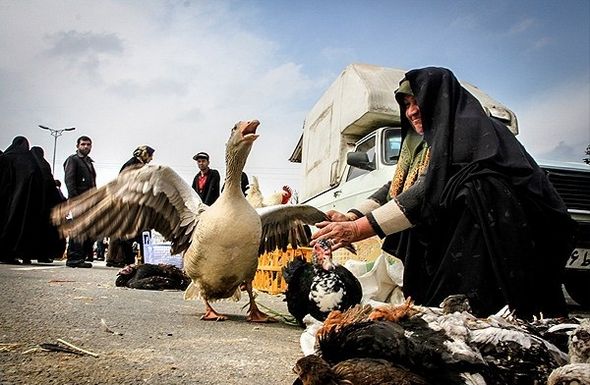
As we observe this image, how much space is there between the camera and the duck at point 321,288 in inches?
125

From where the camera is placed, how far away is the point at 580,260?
16.8ft

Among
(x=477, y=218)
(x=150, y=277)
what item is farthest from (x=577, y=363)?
(x=150, y=277)

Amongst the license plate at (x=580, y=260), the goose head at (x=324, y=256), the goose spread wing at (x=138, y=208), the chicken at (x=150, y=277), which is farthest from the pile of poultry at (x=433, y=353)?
the chicken at (x=150, y=277)

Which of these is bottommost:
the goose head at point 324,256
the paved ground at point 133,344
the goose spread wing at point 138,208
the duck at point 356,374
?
the paved ground at point 133,344

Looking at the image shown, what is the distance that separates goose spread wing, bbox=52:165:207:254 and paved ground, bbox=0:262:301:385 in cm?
61

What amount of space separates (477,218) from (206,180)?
661 cm

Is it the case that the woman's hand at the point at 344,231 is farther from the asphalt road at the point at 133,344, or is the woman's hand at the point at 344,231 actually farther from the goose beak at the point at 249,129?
the goose beak at the point at 249,129

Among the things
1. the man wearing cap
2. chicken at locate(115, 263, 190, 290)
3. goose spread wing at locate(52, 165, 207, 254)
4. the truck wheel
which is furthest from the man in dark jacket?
the truck wheel

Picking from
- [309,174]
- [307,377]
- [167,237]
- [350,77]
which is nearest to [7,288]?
[167,237]

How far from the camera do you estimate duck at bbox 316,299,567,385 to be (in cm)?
164

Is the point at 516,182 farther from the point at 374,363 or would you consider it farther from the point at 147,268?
the point at 147,268

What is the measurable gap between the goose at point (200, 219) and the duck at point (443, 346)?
2.01m

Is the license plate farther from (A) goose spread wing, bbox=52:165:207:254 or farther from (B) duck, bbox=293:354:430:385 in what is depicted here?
(B) duck, bbox=293:354:430:385

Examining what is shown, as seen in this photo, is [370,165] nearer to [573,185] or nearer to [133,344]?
[573,185]
